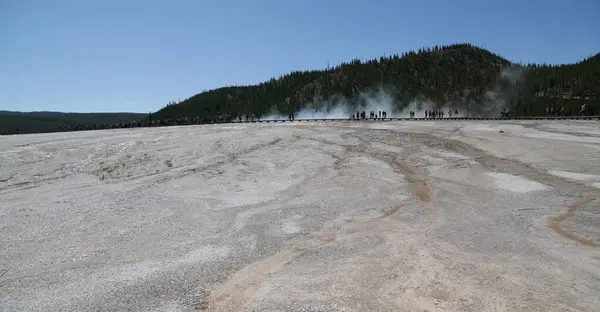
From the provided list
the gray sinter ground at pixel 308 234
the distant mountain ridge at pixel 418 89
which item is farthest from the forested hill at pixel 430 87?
the gray sinter ground at pixel 308 234

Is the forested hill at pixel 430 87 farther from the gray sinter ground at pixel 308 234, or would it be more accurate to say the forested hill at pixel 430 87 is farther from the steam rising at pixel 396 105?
the gray sinter ground at pixel 308 234

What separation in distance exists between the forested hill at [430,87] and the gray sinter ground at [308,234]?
52076mm

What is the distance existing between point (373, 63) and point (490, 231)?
12912 centimetres

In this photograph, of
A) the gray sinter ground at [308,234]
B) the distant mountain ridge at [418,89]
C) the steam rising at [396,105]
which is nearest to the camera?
the gray sinter ground at [308,234]

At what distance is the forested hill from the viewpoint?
254 ft

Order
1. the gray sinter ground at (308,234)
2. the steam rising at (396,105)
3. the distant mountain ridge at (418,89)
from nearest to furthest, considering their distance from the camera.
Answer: the gray sinter ground at (308,234)
the distant mountain ridge at (418,89)
the steam rising at (396,105)

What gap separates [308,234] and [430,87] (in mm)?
100933

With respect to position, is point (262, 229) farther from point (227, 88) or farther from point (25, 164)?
point (227, 88)

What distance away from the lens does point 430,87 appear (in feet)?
336

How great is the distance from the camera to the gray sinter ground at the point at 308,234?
17.3ft

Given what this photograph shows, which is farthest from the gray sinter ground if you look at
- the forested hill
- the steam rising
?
the steam rising

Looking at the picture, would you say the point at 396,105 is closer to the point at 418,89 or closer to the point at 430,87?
the point at 418,89

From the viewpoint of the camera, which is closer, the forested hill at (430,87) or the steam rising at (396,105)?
the forested hill at (430,87)

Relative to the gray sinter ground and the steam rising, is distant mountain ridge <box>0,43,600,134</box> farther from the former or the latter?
the gray sinter ground
